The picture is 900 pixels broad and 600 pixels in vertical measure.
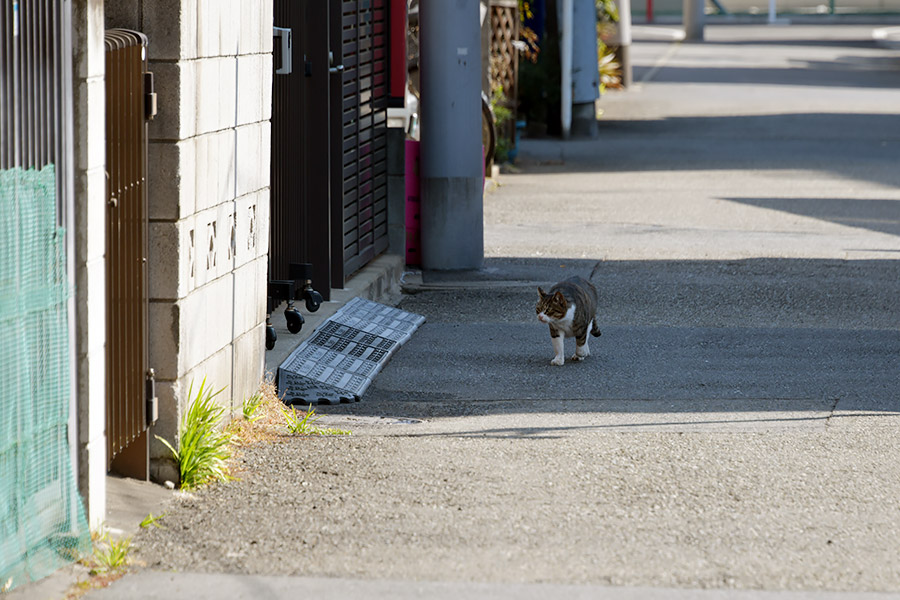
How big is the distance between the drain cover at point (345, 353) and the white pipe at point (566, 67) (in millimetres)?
13009

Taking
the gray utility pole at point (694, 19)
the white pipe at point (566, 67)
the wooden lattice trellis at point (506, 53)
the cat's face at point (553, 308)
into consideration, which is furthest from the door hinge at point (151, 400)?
the gray utility pole at point (694, 19)

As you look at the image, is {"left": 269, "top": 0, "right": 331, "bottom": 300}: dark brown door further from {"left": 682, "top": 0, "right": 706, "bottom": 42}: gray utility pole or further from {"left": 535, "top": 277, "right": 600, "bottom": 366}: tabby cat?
{"left": 682, "top": 0, "right": 706, "bottom": 42}: gray utility pole

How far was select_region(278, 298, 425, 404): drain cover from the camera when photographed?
7.73 m

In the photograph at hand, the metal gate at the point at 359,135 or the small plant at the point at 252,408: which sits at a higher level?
the metal gate at the point at 359,135

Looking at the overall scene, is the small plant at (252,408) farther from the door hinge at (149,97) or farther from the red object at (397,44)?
the red object at (397,44)

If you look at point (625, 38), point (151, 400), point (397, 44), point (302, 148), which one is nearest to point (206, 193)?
point (151, 400)

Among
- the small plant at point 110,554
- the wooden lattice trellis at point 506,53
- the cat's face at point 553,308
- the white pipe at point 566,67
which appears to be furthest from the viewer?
the white pipe at point 566,67

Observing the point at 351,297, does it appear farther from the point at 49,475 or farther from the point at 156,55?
the point at 49,475

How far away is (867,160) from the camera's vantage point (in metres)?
20.2

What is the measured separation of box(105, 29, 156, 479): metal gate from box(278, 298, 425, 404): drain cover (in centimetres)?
194

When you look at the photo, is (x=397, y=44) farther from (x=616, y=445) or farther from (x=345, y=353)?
(x=616, y=445)

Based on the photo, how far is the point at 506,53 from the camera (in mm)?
20828

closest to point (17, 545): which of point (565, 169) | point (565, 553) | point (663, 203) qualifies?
point (565, 553)

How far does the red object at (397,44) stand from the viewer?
1127cm
